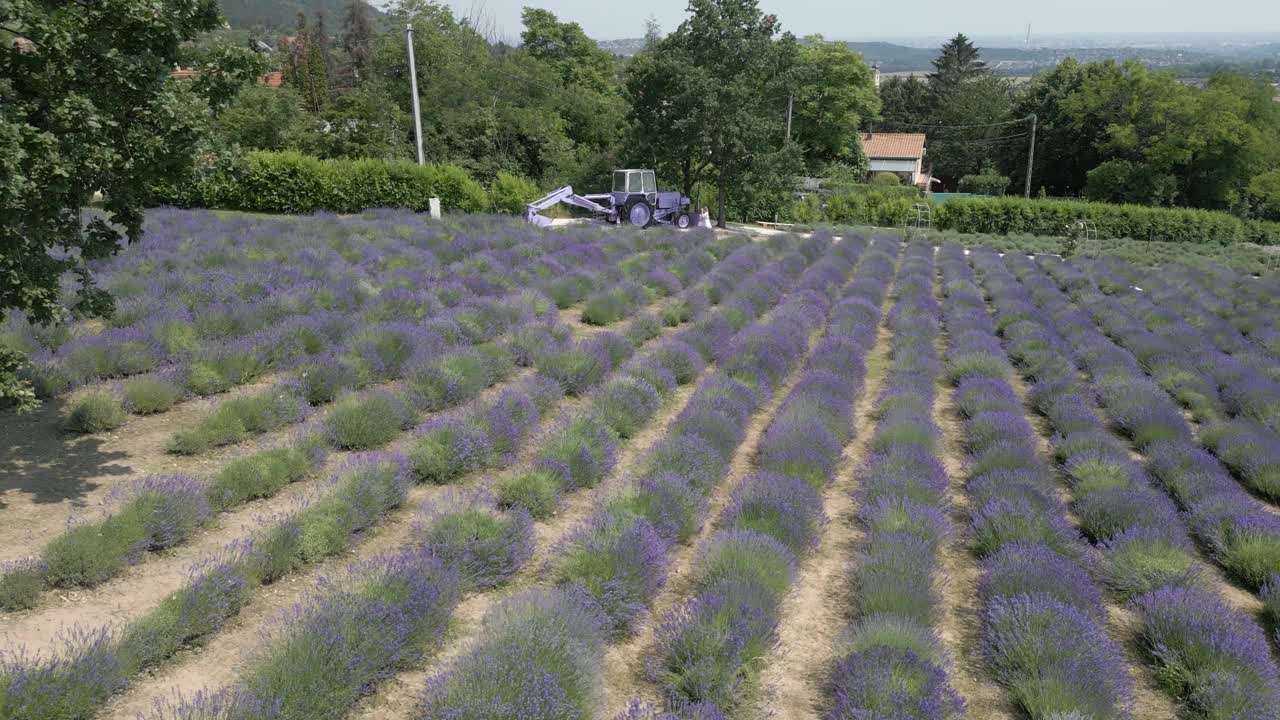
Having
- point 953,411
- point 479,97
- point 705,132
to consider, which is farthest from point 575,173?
point 953,411

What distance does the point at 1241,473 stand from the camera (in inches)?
282

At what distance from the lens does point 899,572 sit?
190 inches

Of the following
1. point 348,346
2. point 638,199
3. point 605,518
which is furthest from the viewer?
point 638,199

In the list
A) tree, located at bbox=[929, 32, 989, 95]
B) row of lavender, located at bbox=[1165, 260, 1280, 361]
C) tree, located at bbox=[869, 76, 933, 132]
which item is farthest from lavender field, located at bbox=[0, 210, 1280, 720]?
tree, located at bbox=[929, 32, 989, 95]

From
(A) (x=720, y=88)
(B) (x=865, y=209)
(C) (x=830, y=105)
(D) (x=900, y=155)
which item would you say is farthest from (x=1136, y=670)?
(D) (x=900, y=155)

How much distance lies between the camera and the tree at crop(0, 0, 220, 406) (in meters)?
4.79

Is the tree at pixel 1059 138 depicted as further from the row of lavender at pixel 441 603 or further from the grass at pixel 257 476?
the grass at pixel 257 476

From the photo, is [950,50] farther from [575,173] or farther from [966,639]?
[966,639]

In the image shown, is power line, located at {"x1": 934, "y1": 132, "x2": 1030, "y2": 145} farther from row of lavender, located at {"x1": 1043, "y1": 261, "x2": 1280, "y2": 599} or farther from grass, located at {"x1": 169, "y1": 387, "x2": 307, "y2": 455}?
grass, located at {"x1": 169, "y1": 387, "x2": 307, "y2": 455}

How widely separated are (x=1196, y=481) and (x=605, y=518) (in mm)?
4790

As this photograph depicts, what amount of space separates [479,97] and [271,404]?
3390cm

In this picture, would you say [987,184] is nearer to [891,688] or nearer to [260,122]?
[260,122]

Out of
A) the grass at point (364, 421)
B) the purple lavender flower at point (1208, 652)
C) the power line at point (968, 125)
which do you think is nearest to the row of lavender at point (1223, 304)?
the purple lavender flower at point (1208, 652)

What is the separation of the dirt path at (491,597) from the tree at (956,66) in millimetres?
76178
